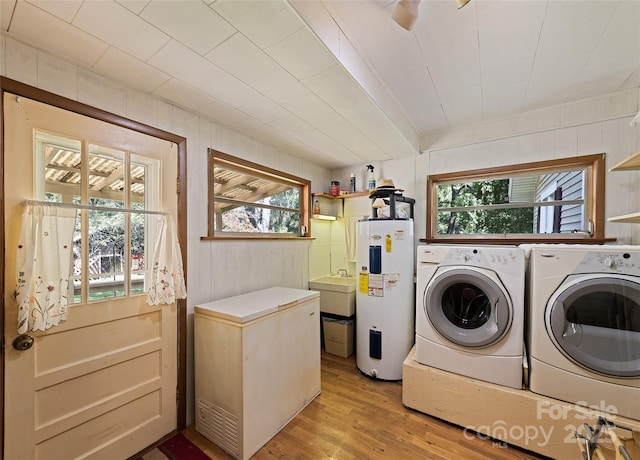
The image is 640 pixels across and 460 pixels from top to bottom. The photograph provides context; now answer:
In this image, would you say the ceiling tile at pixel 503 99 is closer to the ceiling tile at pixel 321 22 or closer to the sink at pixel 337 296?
the ceiling tile at pixel 321 22

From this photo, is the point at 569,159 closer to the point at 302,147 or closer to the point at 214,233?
the point at 302,147

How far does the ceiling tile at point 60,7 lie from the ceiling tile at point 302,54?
773 millimetres

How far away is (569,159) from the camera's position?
7.33 feet

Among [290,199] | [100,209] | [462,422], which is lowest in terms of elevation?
[462,422]

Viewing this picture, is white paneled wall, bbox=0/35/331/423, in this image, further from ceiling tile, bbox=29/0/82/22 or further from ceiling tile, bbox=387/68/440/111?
ceiling tile, bbox=387/68/440/111

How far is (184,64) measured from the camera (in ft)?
4.65

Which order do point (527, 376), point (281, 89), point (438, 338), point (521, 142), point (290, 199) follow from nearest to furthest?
point (281, 89) → point (527, 376) → point (438, 338) → point (521, 142) → point (290, 199)

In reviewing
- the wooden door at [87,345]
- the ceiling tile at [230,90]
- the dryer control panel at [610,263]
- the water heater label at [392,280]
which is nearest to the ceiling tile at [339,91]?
the ceiling tile at [230,90]

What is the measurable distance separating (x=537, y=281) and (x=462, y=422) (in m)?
1.12

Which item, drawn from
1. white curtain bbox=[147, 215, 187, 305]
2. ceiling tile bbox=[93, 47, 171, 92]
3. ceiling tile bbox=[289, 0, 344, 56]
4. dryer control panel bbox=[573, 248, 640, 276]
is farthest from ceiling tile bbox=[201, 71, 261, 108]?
dryer control panel bbox=[573, 248, 640, 276]

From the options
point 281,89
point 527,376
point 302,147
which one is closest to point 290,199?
point 302,147

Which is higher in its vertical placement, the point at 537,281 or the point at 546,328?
the point at 537,281

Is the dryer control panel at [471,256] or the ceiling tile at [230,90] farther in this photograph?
the dryer control panel at [471,256]

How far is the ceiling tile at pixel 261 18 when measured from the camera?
104cm
